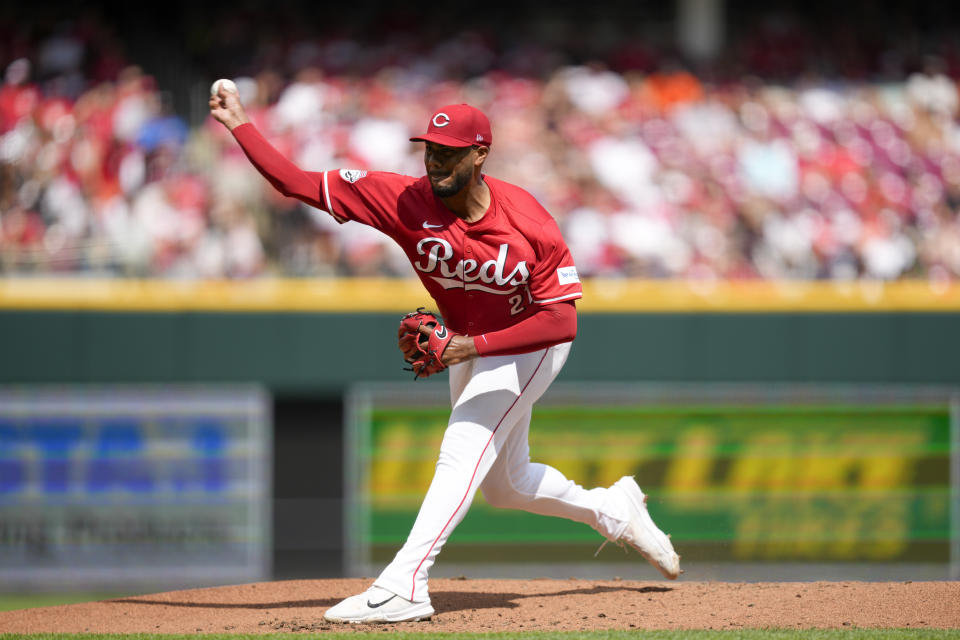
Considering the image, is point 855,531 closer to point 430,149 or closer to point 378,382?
point 378,382

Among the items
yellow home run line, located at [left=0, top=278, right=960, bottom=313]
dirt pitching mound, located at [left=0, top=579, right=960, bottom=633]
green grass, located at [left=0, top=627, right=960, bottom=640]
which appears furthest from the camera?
yellow home run line, located at [left=0, top=278, right=960, bottom=313]

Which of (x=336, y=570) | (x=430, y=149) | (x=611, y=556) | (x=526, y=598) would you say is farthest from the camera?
(x=611, y=556)

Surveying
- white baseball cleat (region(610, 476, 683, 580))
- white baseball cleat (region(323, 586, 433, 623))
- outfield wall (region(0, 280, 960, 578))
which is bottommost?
white baseball cleat (region(323, 586, 433, 623))

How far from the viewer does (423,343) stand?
4316 mm

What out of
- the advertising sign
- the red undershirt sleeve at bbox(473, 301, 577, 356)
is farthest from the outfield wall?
the red undershirt sleeve at bbox(473, 301, 577, 356)

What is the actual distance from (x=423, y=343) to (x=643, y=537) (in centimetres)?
133

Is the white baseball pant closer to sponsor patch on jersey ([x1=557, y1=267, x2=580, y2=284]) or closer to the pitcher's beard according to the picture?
sponsor patch on jersey ([x1=557, y1=267, x2=580, y2=284])

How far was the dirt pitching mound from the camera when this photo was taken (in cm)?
443

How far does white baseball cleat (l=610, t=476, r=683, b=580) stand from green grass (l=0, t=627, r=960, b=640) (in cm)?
74

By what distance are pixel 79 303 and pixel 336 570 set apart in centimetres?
267

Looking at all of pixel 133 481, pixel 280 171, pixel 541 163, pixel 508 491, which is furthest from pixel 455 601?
pixel 541 163

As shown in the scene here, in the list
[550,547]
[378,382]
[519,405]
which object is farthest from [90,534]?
[519,405]

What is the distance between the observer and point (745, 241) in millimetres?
9484

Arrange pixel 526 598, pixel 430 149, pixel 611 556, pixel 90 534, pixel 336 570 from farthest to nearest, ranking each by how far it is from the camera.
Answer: pixel 611 556 → pixel 90 534 → pixel 336 570 → pixel 526 598 → pixel 430 149
